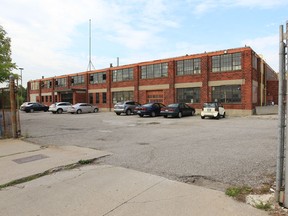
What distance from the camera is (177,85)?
3206 cm

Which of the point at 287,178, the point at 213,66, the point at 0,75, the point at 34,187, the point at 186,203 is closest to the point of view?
the point at 287,178

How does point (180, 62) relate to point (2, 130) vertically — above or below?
above

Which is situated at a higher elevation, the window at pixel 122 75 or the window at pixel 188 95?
the window at pixel 122 75

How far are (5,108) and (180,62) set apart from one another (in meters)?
23.5

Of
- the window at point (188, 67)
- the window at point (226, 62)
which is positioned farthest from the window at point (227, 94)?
the window at point (188, 67)

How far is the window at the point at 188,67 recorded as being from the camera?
99.5ft

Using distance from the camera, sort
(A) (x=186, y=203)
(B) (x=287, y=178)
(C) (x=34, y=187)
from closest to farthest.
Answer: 1. (B) (x=287, y=178)
2. (A) (x=186, y=203)
3. (C) (x=34, y=187)

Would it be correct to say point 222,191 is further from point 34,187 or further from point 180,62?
point 180,62

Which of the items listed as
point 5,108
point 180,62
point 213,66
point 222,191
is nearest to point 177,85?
point 180,62

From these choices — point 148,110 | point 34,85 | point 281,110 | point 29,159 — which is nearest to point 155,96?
point 148,110

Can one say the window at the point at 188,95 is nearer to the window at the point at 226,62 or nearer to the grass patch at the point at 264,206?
the window at the point at 226,62

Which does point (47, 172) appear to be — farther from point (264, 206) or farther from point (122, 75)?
point (122, 75)

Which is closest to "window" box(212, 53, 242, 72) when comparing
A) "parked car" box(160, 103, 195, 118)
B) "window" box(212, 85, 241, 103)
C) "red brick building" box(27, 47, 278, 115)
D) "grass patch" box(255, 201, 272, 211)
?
"red brick building" box(27, 47, 278, 115)

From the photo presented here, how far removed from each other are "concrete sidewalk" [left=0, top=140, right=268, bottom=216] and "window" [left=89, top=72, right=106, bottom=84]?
118 feet
